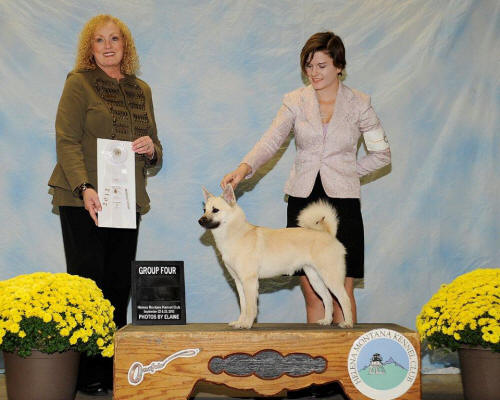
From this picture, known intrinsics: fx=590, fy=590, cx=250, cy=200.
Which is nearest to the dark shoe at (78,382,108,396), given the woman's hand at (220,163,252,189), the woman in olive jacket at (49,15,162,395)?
the woman in olive jacket at (49,15,162,395)

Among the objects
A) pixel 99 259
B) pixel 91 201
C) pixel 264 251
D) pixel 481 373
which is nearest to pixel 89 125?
pixel 91 201

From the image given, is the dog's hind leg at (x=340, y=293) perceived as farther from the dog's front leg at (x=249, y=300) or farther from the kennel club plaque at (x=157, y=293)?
the kennel club plaque at (x=157, y=293)

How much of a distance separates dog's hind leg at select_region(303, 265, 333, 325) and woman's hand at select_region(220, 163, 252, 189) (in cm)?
53

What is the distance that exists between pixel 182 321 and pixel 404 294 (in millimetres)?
1877

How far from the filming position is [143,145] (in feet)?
9.69

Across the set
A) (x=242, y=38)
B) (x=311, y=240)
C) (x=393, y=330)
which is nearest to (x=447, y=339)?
(x=393, y=330)

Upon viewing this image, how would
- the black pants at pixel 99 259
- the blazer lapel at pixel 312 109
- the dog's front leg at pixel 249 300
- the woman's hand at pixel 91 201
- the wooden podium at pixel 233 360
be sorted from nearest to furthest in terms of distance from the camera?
the wooden podium at pixel 233 360, the dog's front leg at pixel 249 300, the woman's hand at pixel 91 201, the black pants at pixel 99 259, the blazer lapel at pixel 312 109

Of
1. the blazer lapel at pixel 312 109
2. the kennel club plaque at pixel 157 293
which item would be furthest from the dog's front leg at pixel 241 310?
the blazer lapel at pixel 312 109

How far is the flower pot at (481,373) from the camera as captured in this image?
267 centimetres

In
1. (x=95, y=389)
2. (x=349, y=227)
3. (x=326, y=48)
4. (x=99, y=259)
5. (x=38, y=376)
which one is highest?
(x=326, y=48)

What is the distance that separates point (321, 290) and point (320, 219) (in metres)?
0.34

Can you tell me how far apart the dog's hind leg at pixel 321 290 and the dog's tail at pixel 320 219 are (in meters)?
0.20

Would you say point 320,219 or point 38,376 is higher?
point 320,219

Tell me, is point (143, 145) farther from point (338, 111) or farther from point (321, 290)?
point (321, 290)
